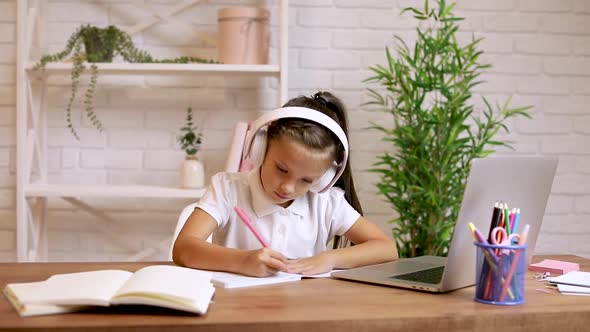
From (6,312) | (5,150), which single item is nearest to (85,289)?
(6,312)

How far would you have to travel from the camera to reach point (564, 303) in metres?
1.32

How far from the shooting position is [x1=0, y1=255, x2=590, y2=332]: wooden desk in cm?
109

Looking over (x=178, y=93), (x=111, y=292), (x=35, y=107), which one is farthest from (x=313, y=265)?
(x=35, y=107)

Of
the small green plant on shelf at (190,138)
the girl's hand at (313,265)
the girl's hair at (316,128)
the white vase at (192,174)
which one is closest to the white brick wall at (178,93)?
the small green plant on shelf at (190,138)

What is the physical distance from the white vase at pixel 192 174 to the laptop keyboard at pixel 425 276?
1481 millimetres

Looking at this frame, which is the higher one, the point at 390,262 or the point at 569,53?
the point at 569,53

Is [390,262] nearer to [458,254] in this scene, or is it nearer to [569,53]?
[458,254]

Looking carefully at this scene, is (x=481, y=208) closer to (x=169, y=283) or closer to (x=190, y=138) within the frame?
(x=169, y=283)

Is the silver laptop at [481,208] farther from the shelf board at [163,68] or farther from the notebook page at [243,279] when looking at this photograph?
the shelf board at [163,68]

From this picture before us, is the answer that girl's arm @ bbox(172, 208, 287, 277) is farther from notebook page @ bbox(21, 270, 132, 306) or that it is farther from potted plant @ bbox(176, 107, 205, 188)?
potted plant @ bbox(176, 107, 205, 188)

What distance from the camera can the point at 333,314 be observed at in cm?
116

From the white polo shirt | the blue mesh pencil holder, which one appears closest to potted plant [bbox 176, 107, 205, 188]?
the white polo shirt

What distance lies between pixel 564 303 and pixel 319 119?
61cm

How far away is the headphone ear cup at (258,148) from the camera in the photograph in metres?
1.72
